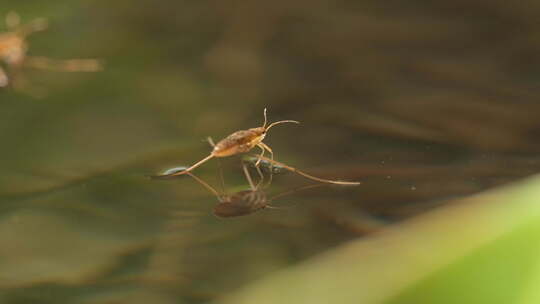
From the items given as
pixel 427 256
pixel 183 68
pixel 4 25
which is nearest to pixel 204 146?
pixel 183 68

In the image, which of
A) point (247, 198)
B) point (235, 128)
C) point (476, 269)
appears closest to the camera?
point (476, 269)

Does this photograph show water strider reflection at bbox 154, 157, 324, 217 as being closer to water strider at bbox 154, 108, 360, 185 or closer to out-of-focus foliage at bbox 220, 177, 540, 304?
water strider at bbox 154, 108, 360, 185

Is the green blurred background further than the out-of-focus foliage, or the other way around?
the green blurred background

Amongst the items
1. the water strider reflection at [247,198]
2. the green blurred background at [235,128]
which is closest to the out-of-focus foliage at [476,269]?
the green blurred background at [235,128]

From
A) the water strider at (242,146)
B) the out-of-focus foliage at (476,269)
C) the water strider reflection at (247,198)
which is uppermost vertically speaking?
the water strider at (242,146)

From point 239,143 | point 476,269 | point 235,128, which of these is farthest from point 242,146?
point 476,269

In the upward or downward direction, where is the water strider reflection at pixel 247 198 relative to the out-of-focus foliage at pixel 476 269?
upward

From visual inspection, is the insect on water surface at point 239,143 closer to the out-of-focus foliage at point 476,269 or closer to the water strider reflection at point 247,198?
the water strider reflection at point 247,198

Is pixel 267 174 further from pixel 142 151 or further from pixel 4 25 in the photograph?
pixel 4 25

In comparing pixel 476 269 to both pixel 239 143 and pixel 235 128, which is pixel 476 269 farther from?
pixel 235 128

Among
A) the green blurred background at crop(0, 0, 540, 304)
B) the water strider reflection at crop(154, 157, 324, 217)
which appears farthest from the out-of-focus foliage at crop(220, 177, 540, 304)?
the water strider reflection at crop(154, 157, 324, 217)
